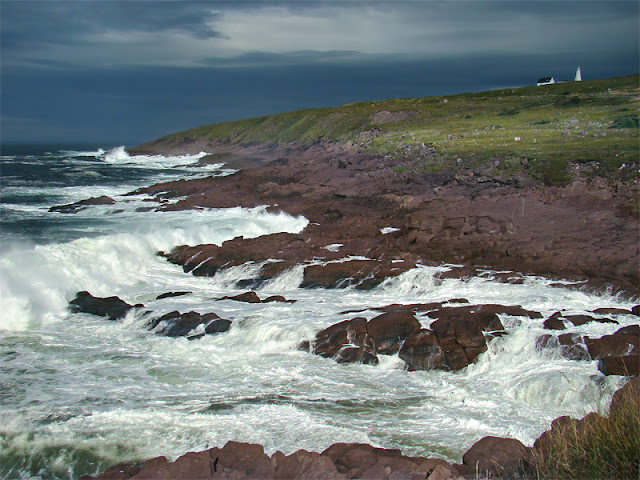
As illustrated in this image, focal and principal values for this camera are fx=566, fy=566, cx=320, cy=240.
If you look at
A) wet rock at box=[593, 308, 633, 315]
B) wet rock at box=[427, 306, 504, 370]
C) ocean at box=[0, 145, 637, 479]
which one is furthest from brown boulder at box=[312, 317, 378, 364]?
wet rock at box=[593, 308, 633, 315]

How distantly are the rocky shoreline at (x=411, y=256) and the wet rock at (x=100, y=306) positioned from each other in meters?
0.28

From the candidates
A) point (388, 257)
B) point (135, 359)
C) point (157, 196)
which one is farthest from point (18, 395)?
point (157, 196)

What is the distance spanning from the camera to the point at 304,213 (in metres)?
33.2

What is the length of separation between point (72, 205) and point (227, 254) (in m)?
19.9

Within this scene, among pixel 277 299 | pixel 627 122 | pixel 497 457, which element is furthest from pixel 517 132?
pixel 497 457

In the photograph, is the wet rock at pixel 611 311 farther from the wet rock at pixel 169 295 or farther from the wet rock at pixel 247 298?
the wet rock at pixel 169 295

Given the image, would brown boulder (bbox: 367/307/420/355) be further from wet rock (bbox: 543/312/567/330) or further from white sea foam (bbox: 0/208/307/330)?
white sea foam (bbox: 0/208/307/330)

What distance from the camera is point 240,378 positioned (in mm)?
12609

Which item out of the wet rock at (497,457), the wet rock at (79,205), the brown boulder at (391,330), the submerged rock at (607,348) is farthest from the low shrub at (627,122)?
the wet rock at (497,457)

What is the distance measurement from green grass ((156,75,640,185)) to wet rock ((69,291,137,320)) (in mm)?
23116

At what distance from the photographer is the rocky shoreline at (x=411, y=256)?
768cm

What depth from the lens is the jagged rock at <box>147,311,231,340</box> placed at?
1519 centimetres

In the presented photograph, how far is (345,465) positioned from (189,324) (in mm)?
8630

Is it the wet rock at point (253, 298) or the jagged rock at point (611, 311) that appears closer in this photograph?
the jagged rock at point (611, 311)
